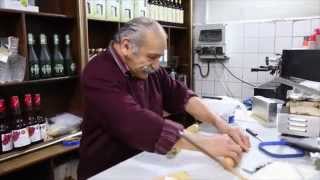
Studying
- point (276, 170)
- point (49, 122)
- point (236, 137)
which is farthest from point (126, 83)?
point (49, 122)

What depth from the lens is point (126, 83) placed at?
1119 millimetres

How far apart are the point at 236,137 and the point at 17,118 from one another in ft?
4.07

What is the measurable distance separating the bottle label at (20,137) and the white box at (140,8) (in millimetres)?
1325

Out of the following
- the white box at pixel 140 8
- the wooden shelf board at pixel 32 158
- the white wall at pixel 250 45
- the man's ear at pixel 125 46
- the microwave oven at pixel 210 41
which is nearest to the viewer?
the man's ear at pixel 125 46

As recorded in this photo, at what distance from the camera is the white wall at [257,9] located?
2807mm

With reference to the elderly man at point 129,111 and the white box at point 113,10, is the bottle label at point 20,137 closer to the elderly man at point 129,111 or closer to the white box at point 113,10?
the elderly man at point 129,111

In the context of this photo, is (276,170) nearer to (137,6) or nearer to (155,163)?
(155,163)

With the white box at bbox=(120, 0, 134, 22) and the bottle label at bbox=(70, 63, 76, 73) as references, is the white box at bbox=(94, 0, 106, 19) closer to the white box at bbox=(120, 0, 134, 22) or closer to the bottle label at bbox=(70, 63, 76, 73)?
the white box at bbox=(120, 0, 134, 22)

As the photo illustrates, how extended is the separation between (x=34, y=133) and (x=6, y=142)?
173 millimetres

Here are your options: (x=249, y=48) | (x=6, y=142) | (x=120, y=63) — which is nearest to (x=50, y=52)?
(x=6, y=142)

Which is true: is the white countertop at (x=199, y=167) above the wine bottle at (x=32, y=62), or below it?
below

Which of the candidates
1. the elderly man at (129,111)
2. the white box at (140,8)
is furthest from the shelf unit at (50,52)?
the elderly man at (129,111)

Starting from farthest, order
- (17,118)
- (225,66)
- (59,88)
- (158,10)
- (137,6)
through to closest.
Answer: (225,66) → (158,10) → (137,6) → (59,88) → (17,118)

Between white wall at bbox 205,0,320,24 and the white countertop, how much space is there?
2087 millimetres
